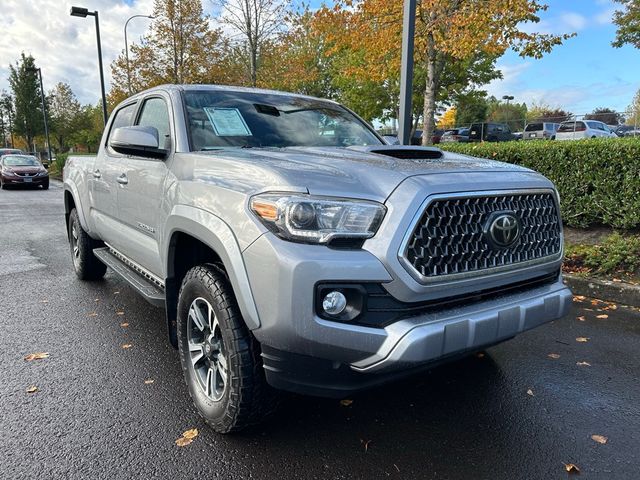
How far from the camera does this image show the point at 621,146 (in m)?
5.83

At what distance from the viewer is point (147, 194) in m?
3.38

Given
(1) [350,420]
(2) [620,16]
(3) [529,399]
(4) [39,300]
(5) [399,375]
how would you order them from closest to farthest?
(5) [399,375] → (1) [350,420] → (3) [529,399] → (4) [39,300] → (2) [620,16]

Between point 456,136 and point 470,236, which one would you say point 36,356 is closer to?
point 470,236

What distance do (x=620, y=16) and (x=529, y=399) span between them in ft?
89.5

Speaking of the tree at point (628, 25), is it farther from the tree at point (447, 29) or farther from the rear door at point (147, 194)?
the rear door at point (147, 194)

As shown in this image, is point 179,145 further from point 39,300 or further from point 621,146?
point 621,146

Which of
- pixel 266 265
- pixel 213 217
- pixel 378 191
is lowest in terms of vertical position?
pixel 266 265

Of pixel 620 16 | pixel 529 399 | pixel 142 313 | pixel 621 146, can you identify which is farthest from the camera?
pixel 620 16

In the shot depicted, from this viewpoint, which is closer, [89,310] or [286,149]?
[286,149]

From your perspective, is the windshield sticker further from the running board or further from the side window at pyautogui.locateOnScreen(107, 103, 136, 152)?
the side window at pyautogui.locateOnScreen(107, 103, 136, 152)

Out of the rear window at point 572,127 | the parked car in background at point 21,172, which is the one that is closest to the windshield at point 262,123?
the parked car in background at point 21,172

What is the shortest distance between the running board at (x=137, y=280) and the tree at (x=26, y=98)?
46600 mm

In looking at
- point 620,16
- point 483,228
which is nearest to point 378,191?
point 483,228

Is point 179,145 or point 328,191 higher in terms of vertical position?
point 179,145
